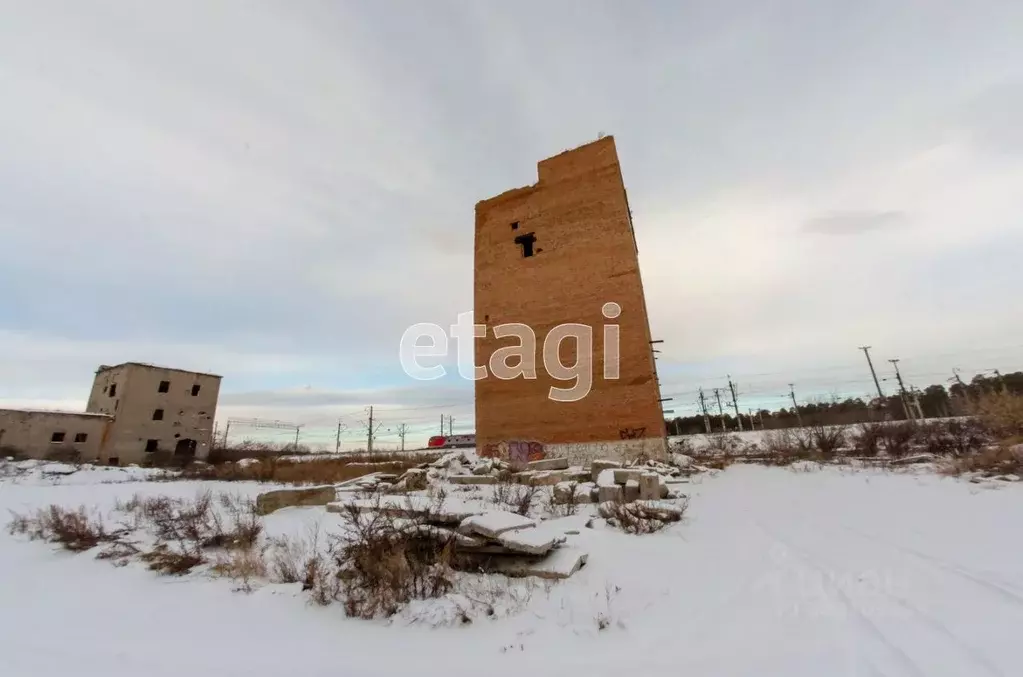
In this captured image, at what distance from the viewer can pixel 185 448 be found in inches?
1216

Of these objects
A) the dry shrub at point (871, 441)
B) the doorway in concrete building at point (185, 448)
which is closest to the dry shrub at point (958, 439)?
the dry shrub at point (871, 441)

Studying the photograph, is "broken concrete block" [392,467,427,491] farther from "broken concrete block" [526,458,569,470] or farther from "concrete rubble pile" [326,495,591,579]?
"concrete rubble pile" [326,495,591,579]

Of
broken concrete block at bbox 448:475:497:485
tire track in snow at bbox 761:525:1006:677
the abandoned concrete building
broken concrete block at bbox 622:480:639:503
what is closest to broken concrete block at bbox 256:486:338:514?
broken concrete block at bbox 448:475:497:485

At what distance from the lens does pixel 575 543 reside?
4.98 metres

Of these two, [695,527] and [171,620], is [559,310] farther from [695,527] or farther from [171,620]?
[171,620]

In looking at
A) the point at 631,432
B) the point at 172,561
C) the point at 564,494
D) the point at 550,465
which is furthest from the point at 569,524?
the point at 631,432

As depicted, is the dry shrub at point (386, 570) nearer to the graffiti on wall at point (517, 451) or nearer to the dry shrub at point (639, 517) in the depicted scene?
the dry shrub at point (639, 517)

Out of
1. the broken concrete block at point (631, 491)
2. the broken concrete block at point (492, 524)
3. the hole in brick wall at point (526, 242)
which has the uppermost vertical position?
the hole in brick wall at point (526, 242)

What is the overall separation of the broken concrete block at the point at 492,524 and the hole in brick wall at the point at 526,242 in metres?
17.5

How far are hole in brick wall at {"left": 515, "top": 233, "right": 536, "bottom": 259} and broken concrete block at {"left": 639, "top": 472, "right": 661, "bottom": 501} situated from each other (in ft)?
47.9

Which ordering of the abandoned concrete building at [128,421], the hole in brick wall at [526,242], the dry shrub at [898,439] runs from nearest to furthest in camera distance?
the dry shrub at [898,439] → the hole in brick wall at [526,242] → the abandoned concrete building at [128,421]

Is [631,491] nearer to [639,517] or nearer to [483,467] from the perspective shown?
[639,517]

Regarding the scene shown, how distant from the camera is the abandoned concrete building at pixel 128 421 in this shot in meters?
25.2

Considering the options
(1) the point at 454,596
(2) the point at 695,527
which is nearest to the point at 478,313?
(2) the point at 695,527
